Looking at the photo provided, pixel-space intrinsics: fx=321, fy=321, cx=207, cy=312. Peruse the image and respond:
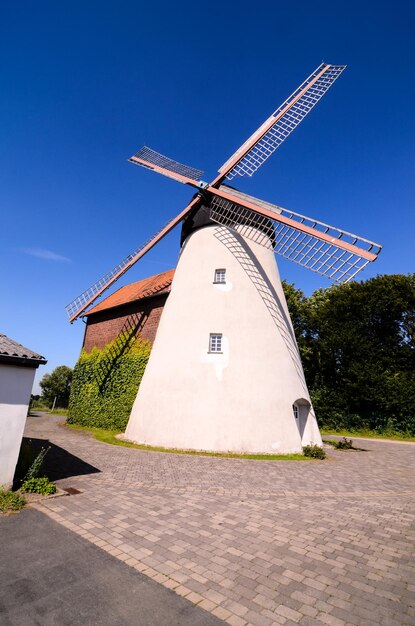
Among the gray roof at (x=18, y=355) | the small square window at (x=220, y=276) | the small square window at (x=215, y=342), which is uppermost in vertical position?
the small square window at (x=220, y=276)

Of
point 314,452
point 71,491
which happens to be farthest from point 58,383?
point 71,491

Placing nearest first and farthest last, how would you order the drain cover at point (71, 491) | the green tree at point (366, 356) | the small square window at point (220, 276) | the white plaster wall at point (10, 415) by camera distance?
the white plaster wall at point (10, 415), the drain cover at point (71, 491), the small square window at point (220, 276), the green tree at point (366, 356)

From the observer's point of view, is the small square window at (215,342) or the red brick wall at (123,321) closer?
the small square window at (215,342)

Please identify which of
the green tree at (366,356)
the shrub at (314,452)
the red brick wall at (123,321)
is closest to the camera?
the shrub at (314,452)

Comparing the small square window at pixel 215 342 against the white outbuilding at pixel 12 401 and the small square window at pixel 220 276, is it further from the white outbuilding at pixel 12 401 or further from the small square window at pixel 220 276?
the white outbuilding at pixel 12 401

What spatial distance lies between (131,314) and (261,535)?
1696 centimetres

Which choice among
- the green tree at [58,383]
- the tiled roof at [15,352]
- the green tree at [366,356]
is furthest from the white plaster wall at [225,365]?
the green tree at [58,383]

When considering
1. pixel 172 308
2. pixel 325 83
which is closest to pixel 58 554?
pixel 172 308

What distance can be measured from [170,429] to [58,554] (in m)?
9.42

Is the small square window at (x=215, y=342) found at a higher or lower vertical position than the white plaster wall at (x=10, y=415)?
higher

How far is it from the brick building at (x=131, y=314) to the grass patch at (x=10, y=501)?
40.2ft

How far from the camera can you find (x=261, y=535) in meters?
5.83

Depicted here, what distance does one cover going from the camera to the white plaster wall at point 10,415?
711 cm

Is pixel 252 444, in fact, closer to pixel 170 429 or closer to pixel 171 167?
pixel 170 429
